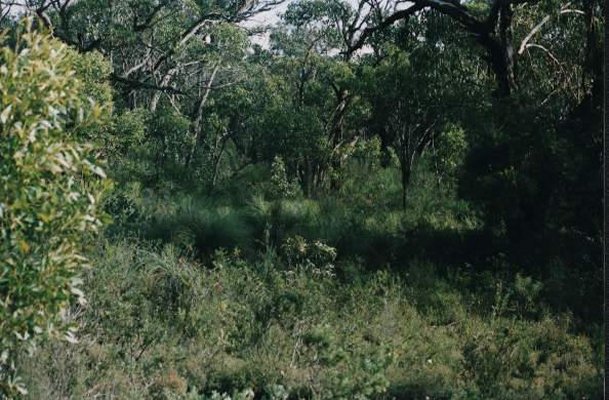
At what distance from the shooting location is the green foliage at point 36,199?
4309mm

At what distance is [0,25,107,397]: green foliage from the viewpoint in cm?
431

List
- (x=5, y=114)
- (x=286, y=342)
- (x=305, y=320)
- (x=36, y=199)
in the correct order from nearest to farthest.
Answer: (x=5, y=114) → (x=36, y=199) → (x=286, y=342) → (x=305, y=320)

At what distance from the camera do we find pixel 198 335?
25.5ft

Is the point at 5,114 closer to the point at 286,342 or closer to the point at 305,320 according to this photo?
the point at 286,342

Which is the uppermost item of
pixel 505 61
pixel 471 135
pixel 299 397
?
pixel 505 61

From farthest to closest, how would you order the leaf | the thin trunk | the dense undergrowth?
the thin trunk → the dense undergrowth → the leaf

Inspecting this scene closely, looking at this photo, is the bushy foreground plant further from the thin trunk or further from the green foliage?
the thin trunk

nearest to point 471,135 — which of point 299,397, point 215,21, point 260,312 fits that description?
point 260,312

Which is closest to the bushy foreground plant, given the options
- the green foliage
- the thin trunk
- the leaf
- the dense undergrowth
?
the dense undergrowth

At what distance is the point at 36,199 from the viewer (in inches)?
172

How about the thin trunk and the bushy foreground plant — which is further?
the thin trunk

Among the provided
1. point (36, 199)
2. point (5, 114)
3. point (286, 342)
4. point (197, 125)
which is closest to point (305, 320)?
point (286, 342)

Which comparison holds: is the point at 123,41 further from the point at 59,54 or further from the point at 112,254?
the point at 59,54

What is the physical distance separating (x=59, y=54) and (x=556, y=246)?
23.4 feet
